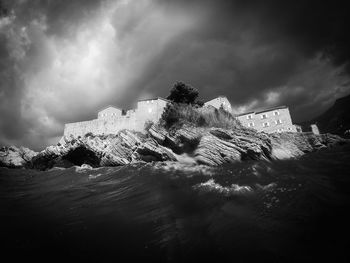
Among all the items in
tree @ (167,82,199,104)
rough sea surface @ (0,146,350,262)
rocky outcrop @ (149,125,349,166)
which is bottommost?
rough sea surface @ (0,146,350,262)

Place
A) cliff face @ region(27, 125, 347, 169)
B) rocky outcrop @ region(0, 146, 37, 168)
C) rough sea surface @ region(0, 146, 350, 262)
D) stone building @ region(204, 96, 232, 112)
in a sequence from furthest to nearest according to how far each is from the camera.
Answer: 1. stone building @ region(204, 96, 232, 112)
2. rocky outcrop @ region(0, 146, 37, 168)
3. cliff face @ region(27, 125, 347, 169)
4. rough sea surface @ region(0, 146, 350, 262)

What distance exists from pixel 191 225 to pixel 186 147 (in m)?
20.8

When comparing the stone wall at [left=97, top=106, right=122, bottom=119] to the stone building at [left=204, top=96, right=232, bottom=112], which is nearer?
the stone building at [left=204, top=96, right=232, bottom=112]

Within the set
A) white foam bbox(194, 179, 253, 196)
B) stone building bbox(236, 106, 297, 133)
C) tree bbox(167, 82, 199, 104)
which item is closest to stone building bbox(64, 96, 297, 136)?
stone building bbox(236, 106, 297, 133)

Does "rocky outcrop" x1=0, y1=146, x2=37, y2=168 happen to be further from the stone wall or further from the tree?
the tree

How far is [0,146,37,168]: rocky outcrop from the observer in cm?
4831

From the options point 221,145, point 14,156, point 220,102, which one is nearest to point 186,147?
point 221,145

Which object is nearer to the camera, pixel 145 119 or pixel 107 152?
pixel 107 152

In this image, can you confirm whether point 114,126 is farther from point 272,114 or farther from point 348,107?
point 348,107

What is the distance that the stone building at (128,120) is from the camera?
146 feet

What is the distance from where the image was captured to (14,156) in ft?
167

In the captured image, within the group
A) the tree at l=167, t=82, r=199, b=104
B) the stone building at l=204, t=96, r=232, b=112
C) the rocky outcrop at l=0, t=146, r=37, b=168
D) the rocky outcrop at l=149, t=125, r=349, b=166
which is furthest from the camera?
the stone building at l=204, t=96, r=232, b=112

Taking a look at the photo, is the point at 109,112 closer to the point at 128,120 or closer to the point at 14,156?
the point at 128,120

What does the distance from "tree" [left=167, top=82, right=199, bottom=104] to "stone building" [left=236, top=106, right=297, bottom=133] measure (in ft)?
72.3
